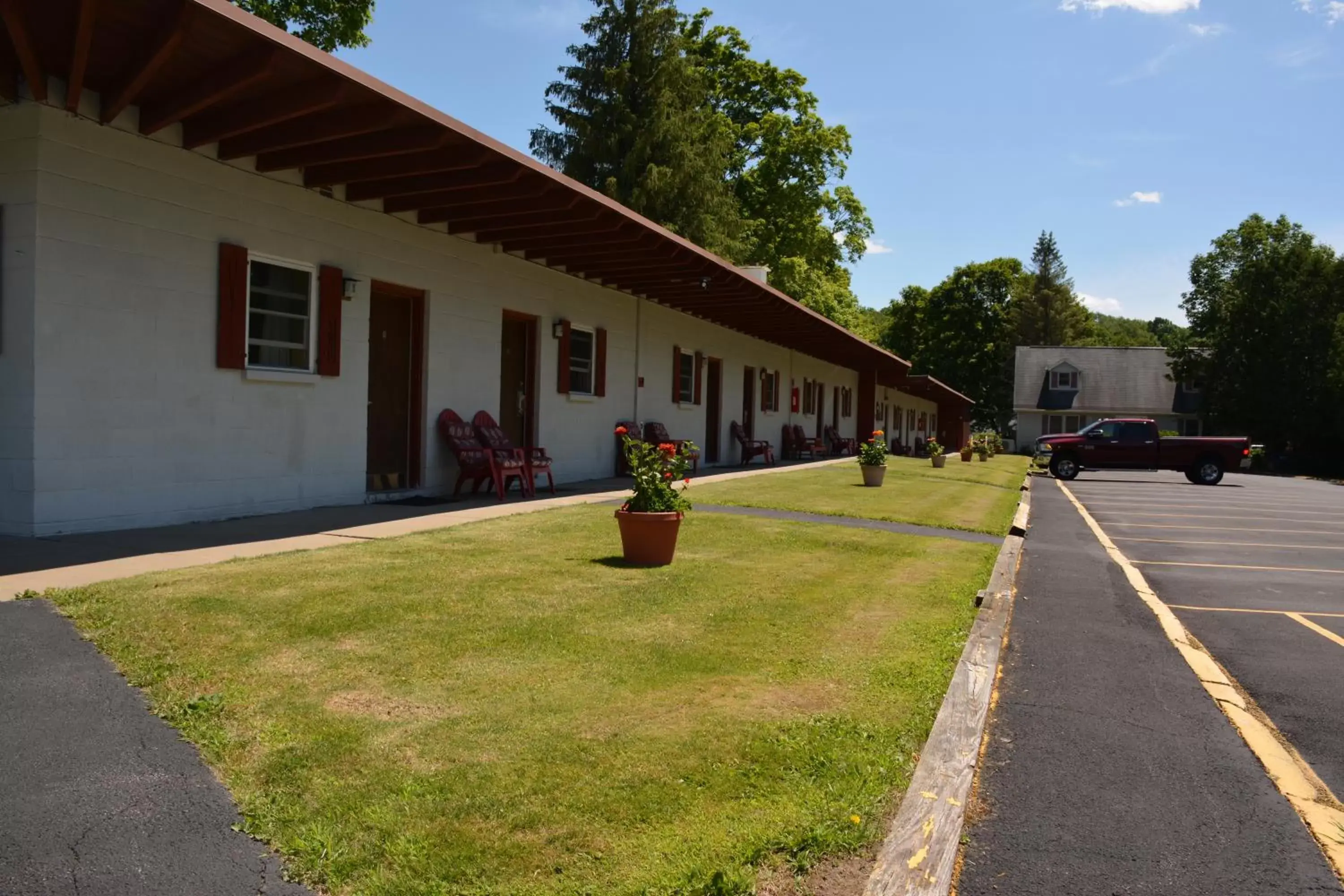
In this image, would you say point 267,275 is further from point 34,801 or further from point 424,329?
point 34,801

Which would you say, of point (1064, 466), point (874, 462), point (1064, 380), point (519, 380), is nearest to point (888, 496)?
point (874, 462)

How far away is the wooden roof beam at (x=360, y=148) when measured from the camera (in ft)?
25.9

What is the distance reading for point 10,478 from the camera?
7.00 meters

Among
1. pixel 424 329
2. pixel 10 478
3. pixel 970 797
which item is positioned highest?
pixel 424 329

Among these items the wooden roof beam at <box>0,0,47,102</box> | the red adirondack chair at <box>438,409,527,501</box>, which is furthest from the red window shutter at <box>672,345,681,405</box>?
the wooden roof beam at <box>0,0,47,102</box>

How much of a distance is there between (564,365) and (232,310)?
19.9 ft

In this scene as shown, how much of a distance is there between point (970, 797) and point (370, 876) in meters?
2.08

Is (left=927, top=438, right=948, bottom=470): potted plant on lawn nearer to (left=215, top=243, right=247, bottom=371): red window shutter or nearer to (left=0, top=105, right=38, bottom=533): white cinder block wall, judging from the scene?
(left=215, top=243, right=247, bottom=371): red window shutter

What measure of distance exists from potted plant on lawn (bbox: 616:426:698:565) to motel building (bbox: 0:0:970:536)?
3.25 metres

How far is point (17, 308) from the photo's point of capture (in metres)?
6.96

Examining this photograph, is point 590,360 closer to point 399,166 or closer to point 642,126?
point 399,166

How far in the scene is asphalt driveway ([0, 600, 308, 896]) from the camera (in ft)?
8.29

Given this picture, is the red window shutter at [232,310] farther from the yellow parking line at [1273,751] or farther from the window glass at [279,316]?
the yellow parking line at [1273,751]

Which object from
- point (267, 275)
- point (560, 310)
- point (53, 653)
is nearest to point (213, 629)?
point (53, 653)
